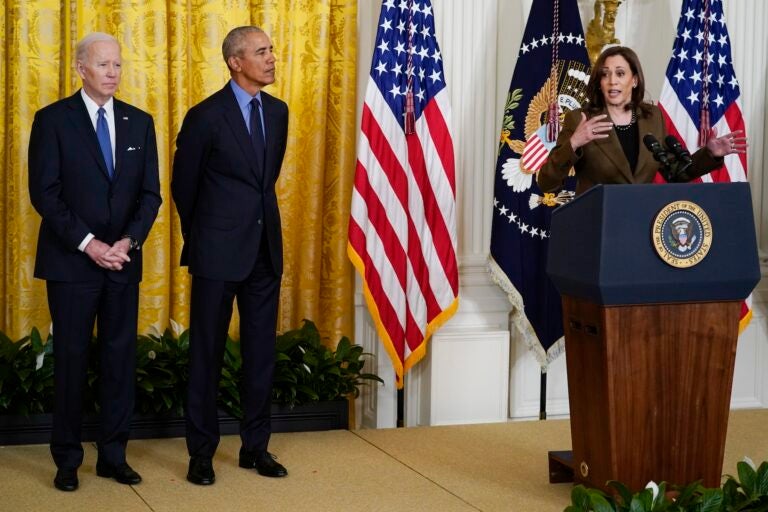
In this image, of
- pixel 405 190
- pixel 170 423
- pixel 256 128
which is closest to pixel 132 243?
pixel 256 128

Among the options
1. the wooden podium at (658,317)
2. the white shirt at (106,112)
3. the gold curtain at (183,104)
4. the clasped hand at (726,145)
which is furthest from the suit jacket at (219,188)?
the clasped hand at (726,145)

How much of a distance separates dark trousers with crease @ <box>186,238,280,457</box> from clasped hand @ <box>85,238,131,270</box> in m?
0.33

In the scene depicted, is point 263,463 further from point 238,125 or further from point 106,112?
point 106,112

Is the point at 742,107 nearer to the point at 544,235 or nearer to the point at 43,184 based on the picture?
the point at 544,235

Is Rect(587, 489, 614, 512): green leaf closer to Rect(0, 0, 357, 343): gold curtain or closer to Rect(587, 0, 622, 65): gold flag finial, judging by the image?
Rect(0, 0, 357, 343): gold curtain

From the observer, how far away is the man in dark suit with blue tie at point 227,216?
14.4 feet

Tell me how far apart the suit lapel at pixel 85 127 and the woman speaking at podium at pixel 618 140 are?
1733 millimetres

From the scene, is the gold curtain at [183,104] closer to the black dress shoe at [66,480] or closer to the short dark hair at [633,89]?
the black dress shoe at [66,480]

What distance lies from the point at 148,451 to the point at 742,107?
151 inches

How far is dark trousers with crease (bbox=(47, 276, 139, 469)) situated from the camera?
14.1 ft

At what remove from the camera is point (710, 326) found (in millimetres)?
3912

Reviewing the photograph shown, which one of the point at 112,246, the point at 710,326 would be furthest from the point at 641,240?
the point at 112,246

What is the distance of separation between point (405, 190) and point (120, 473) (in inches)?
Result: 81.1

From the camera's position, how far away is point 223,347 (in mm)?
4527
